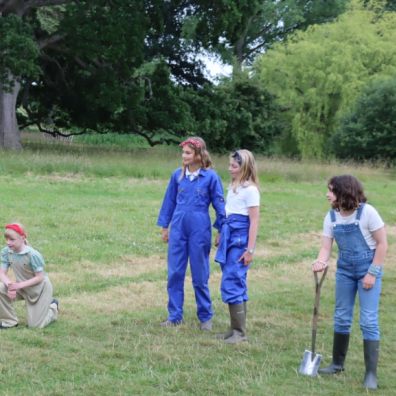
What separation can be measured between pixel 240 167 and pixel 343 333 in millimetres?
1783

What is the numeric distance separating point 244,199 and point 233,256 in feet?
1.75

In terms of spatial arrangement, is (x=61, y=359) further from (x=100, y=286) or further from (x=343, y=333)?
(x=100, y=286)

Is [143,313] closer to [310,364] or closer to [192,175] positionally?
[192,175]

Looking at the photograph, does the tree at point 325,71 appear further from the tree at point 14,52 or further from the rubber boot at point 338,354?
the rubber boot at point 338,354

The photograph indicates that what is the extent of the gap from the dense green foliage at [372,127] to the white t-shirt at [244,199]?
28.7 m

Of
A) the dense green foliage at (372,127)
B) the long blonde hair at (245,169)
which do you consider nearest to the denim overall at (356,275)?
the long blonde hair at (245,169)

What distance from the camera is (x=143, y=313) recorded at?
23.9ft

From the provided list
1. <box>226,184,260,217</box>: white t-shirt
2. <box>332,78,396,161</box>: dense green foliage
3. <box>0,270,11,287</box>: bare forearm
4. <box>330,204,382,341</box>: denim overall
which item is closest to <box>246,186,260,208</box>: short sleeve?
<box>226,184,260,217</box>: white t-shirt

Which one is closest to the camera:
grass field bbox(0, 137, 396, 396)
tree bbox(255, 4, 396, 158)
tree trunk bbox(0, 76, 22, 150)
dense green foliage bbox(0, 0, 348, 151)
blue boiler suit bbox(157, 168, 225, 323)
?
grass field bbox(0, 137, 396, 396)

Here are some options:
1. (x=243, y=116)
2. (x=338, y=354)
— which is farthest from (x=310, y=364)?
(x=243, y=116)

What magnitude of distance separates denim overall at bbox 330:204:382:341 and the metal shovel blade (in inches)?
16.7

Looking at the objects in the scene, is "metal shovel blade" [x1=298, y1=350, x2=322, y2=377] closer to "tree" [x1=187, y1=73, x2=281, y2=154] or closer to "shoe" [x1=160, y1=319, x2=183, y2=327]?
"shoe" [x1=160, y1=319, x2=183, y2=327]

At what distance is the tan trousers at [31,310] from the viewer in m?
6.45

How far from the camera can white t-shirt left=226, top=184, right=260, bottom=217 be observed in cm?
628
